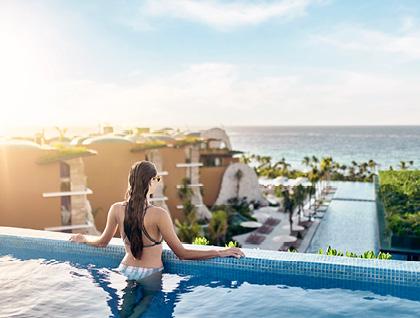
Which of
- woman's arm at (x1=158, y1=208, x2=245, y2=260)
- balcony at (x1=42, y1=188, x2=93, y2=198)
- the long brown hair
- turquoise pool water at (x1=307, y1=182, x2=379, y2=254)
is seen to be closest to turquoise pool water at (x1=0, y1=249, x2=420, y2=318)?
woman's arm at (x1=158, y1=208, x2=245, y2=260)

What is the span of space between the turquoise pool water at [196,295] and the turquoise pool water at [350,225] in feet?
51.7

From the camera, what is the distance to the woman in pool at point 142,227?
567 centimetres

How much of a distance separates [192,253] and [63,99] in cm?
3602

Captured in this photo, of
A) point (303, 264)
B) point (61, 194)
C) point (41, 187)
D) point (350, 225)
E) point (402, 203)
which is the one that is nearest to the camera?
point (303, 264)

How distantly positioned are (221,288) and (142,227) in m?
1.68

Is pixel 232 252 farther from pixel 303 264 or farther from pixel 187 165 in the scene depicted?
pixel 187 165

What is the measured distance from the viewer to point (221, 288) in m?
6.80

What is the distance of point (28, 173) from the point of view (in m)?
15.9

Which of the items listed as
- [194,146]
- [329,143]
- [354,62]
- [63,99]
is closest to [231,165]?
[194,146]

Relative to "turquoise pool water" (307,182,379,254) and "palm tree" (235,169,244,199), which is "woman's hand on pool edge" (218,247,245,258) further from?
"palm tree" (235,169,244,199)

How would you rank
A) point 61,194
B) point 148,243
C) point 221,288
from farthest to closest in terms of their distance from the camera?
point 61,194 < point 221,288 < point 148,243

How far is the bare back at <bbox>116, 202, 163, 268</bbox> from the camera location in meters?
5.79

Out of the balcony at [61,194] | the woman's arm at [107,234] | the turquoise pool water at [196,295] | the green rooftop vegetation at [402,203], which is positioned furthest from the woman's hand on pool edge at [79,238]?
the green rooftop vegetation at [402,203]

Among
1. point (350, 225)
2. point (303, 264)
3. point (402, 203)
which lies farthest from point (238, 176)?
point (303, 264)
